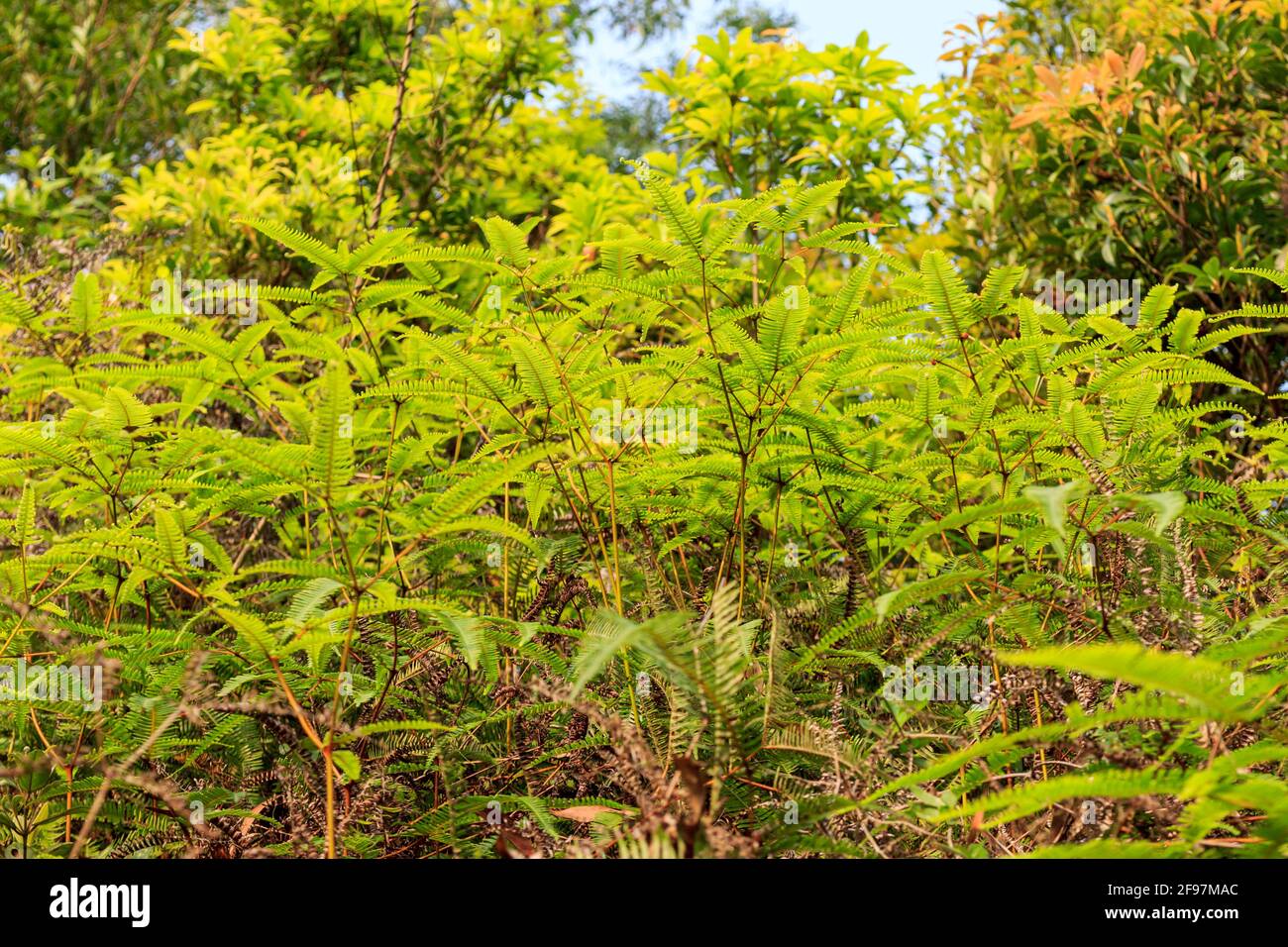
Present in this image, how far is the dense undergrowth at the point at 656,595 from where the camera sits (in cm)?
157

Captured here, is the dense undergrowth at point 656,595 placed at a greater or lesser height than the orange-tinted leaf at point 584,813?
greater

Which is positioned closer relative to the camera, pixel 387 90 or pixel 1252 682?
pixel 1252 682

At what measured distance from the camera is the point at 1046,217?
4414mm

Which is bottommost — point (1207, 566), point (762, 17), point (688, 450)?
point (1207, 566)

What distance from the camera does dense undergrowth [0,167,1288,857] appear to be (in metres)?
1.57

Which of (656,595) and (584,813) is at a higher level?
(656,595)

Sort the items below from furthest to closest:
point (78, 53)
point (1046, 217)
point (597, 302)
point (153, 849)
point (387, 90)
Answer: point (78, 53)
point (387, 90)
point (1046, 217)
point (597, 302)
point (153, 849)

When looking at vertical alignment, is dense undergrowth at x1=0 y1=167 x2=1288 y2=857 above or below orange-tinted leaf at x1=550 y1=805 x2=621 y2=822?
above

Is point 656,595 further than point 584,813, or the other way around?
point 656,595

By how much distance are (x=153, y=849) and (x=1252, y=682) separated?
1694 millimetres

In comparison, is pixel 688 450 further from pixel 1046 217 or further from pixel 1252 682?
pixel 1046 217

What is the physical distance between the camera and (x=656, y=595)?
1856 millimetres
